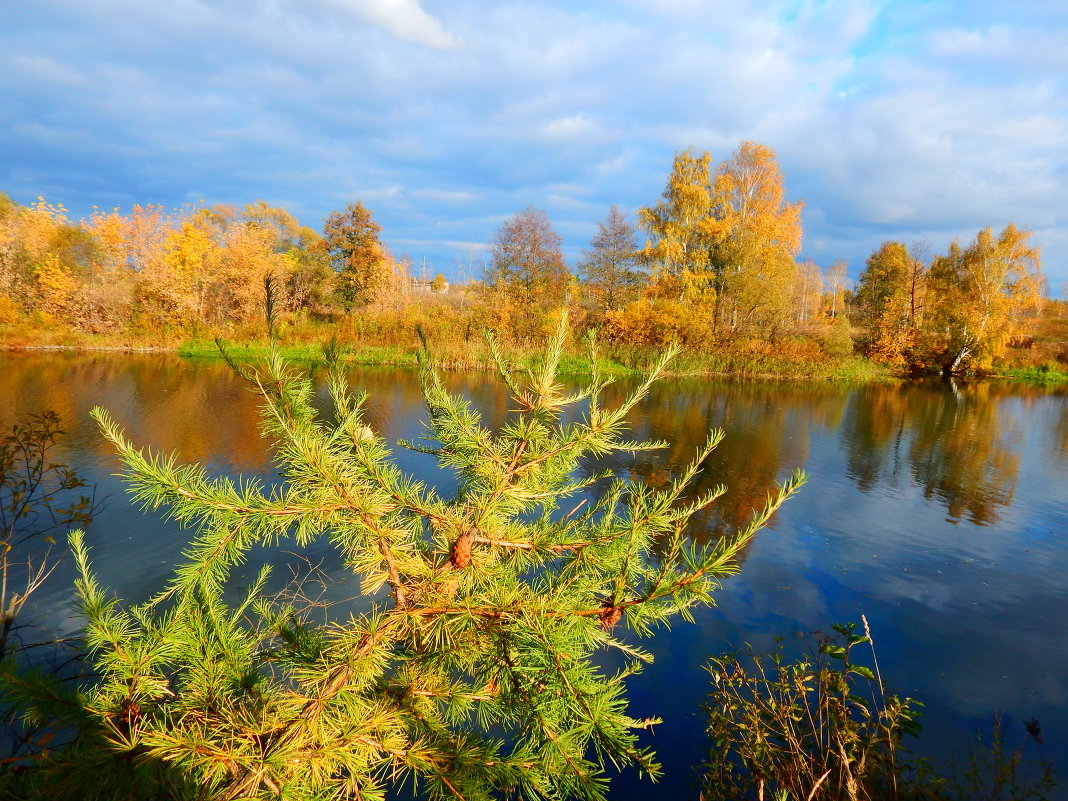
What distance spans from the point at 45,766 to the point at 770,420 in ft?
48.2

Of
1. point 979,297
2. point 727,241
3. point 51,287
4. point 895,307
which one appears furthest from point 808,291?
point 51,287

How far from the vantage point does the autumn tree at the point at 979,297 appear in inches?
981

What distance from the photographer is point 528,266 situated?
24.9 metres

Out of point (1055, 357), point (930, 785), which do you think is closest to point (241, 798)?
point (930, 785)

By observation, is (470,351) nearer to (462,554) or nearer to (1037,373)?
(462,554)

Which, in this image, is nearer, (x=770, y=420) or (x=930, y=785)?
(x=930, y=785)

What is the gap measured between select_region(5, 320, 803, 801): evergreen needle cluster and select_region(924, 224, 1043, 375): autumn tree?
31.9 m

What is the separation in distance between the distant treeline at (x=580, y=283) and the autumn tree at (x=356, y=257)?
2.7 inches

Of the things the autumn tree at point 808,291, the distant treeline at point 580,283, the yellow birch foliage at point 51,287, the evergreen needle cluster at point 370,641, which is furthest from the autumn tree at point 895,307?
the yellow birch foliage at point 51,287

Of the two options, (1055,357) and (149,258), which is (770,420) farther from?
(1055,357)

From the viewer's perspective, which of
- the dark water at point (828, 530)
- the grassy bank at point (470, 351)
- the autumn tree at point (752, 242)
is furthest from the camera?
the autumn tree at point (752, 242)

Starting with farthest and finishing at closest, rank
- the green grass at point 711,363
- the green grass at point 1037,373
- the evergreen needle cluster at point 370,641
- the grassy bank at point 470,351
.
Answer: the green grass at point 1037,373, the green grass at point 711,363, the grassy bank at point 470,351, the evergreen needle cluster at point 370,641

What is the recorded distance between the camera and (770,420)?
14016 millimetres

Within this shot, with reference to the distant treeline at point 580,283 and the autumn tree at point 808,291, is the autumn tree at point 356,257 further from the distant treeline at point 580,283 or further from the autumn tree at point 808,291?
the autumn tree at point 808,291
